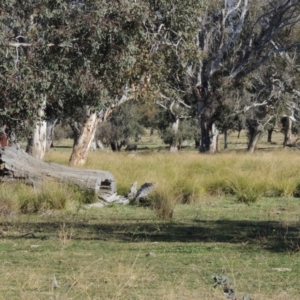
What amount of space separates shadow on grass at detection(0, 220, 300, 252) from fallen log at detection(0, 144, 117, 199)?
2934mm

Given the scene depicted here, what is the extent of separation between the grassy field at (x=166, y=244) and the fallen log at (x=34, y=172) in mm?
735

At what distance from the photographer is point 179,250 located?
8.89 meters

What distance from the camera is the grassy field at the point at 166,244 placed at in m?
6.53

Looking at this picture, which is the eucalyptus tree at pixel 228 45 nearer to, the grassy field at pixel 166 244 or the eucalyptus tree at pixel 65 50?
the grassy field at pixel 166 244

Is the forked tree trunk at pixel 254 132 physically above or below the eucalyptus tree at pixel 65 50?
below

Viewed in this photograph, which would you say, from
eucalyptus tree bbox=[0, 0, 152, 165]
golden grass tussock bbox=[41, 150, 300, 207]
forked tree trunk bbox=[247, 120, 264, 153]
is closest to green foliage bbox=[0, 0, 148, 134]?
eucalyptus tree bbox=[0, 0, 152, 165]

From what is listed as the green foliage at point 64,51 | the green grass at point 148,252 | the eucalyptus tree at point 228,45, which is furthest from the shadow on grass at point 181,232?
the eucalyptus tree at point 228,45

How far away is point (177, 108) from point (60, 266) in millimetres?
44210

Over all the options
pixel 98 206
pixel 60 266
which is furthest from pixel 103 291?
pixel 98 206

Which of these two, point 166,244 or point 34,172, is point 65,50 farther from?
point 166,244

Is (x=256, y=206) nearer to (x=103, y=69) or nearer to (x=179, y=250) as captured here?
(x=103, y=69)

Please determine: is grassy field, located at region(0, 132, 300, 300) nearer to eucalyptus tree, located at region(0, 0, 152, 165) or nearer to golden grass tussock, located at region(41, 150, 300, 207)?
golden grass tussock, located at region(41, 150, 300, 207)

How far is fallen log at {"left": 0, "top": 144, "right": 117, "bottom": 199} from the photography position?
1501cm

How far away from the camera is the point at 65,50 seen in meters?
11.9
